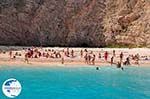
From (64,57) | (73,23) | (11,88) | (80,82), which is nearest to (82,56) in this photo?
(64,57)

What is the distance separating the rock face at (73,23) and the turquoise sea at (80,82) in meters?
17.8

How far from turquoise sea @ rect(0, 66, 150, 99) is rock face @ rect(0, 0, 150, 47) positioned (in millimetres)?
17806

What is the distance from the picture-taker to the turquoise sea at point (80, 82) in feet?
86.5

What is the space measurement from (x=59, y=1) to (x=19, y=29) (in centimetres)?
667

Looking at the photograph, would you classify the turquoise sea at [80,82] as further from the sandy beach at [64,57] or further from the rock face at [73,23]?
the rock face at [73,23]

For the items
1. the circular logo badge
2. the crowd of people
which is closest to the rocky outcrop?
the crowd of people

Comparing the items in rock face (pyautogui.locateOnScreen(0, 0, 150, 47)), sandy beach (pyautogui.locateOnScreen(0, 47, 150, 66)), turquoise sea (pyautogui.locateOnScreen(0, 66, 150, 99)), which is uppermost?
rock face (pyautogui.locateOnScreen(0, 0, 150, 47))

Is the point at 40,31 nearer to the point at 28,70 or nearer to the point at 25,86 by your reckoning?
the point at 28,70

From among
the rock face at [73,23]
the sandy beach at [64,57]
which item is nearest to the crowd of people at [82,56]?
the sandy beach at [64,57]

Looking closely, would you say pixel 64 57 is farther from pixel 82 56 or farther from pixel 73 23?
pixel 73 23

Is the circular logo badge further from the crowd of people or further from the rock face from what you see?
the rock face

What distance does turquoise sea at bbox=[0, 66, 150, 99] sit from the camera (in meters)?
26.4

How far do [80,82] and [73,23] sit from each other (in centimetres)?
3031

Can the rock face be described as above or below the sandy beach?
above
